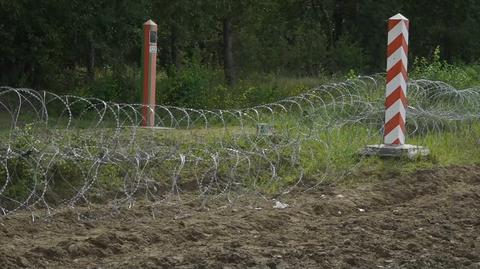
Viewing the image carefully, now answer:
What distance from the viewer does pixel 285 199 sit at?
9.49m

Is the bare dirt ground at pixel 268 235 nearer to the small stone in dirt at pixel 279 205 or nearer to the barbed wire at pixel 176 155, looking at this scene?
the small stone in dirt at pixel 279 205

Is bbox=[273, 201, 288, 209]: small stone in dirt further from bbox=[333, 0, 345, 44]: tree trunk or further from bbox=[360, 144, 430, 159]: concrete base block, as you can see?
bbox=[333, 0, 345, 44]: tree trunk

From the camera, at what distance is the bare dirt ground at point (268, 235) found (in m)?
6.79

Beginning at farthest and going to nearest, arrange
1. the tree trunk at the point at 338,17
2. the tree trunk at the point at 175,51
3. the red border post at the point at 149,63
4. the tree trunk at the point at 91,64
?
the tree trunk at the point at 338,17 < the tree trunk at the point at 175,51 < the tree trunk at the point at 91,64 < the red border post at the point at 149,63

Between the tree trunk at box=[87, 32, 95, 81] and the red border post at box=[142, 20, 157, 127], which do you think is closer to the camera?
the red border post at box=[142, 20, 157, 127]

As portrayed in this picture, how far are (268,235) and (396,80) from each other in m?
4.88

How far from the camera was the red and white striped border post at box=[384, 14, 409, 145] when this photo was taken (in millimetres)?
11812

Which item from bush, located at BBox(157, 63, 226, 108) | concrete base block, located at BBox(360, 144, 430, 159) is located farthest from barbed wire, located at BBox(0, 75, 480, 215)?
bush, located at BBox(157, 63, 226, 108)

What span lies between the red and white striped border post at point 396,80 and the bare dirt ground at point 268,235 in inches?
79.9

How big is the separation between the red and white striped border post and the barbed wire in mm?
486

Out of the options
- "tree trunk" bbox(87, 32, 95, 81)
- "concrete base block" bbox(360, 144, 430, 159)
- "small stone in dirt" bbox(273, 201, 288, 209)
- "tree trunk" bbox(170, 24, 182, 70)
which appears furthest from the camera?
"tree trunk" bbox(170, 24, 182, 70)

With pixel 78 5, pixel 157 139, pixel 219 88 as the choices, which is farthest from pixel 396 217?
pixel 78 5

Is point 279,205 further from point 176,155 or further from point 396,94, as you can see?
point 396,94

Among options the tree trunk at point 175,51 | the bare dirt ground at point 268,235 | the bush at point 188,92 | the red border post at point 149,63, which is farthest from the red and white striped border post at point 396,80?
the tree trunk at point 175,51
